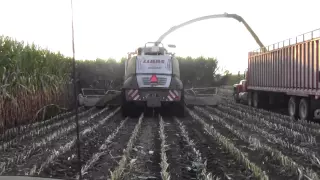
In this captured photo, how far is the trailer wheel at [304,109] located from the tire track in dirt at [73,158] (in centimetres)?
684

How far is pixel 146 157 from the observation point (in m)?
7.70

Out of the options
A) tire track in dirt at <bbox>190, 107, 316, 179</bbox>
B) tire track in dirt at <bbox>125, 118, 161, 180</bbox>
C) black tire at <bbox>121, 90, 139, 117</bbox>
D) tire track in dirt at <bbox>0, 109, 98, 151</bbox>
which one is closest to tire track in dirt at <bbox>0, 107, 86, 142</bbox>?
tire track in dirt at <bbox>0, 109, 98, 151</bbox>

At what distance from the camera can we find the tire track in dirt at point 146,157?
6.34m

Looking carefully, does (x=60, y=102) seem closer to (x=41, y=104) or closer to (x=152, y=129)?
(x=41, y=104)

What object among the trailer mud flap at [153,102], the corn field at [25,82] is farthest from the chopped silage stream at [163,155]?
the trailer mud flap at [153,102]

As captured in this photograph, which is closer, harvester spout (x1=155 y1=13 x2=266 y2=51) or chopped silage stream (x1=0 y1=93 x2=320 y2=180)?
chopped silage stream (x1=0 y1=93 x2=320 y2=180)

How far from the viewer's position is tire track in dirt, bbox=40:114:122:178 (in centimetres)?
635

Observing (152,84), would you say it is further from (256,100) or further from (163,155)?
(163,155)

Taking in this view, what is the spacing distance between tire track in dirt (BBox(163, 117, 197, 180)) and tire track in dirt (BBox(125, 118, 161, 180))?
22 centimetres

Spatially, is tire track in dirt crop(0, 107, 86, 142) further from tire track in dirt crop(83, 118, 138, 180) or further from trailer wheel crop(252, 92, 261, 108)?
trailer wheel crop(252, 92, 261, 108)

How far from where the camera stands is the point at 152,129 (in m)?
12.4

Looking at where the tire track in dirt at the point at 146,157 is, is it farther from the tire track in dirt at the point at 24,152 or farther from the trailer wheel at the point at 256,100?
the trailer wheel at the point at 256,100

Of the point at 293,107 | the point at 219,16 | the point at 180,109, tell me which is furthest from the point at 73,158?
the point at 219,16

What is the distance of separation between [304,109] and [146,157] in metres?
8.69
